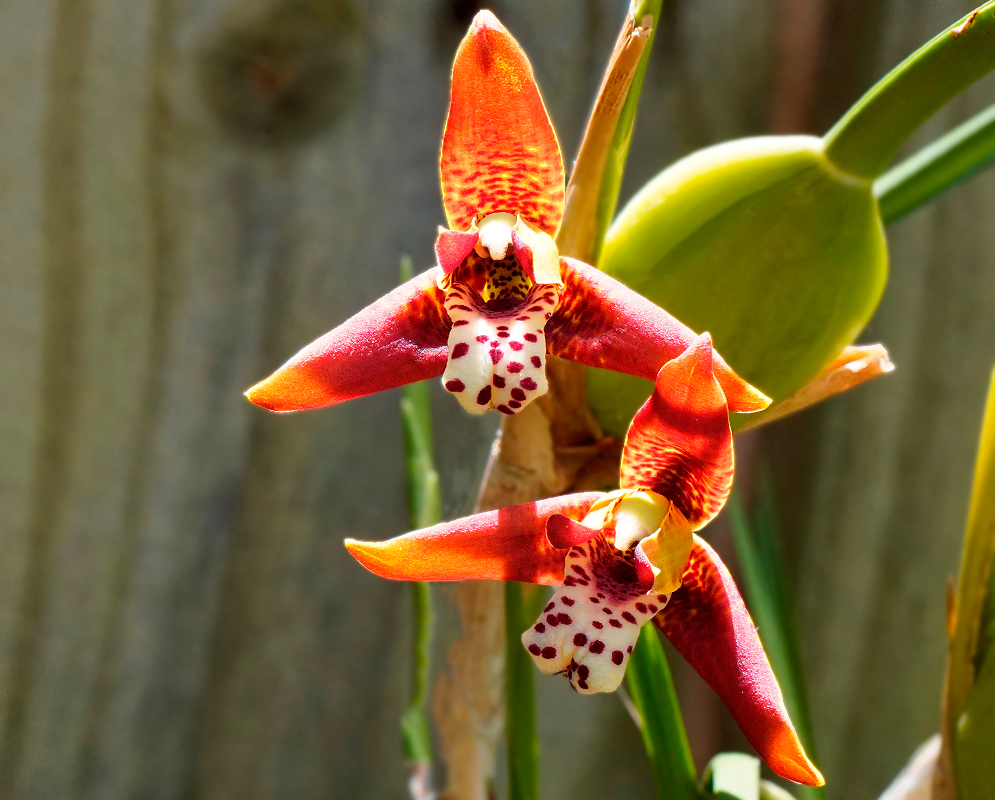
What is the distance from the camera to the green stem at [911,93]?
0.23 m

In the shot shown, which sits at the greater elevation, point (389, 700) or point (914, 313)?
point (914, 313)

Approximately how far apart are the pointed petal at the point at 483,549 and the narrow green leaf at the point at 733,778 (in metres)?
0.12

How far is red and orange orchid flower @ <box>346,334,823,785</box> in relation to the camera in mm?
204

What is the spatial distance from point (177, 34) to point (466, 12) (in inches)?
6.6

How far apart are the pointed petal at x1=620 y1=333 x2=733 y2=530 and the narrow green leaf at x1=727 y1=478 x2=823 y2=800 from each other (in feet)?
0.46

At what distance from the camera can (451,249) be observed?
0.23 meters

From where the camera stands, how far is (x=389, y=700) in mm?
586

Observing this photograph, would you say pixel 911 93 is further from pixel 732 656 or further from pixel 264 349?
pixel 264 349

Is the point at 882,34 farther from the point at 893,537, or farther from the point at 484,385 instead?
the point at 484,385

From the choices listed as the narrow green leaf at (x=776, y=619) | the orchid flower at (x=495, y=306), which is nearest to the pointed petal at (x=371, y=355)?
the orchid flower at (x=495, y=306)

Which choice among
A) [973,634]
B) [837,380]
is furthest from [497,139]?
[973,634]

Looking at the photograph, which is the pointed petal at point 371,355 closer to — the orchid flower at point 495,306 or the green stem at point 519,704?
the orchid flower at point 495,306

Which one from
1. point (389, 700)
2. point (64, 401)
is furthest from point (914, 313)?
point (64, 401)

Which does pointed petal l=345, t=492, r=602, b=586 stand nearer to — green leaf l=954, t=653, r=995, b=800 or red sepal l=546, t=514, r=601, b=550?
red sepal l=546, t=514, r=601, b=550
